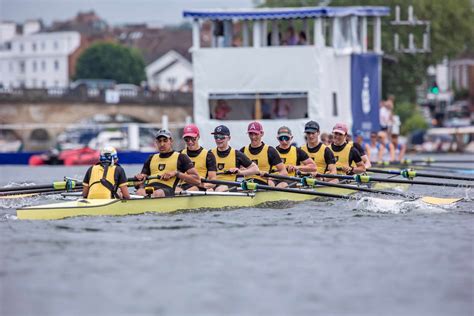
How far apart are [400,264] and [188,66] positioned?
128 meters

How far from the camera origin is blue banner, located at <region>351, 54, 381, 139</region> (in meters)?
36.9

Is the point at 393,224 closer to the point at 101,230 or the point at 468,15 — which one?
the point at 101,230

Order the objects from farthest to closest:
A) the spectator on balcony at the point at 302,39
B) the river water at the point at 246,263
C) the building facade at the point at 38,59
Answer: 1. the building facade at the point at 38,59
2. the spectator on balcony at the point at 302,39
3. the river water at the point at 246,263

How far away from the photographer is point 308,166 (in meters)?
→ 20.8

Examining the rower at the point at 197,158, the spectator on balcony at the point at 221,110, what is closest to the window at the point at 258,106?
the spectator on balcony at the point at 221,110

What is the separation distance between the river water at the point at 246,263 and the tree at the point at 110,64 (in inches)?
4269

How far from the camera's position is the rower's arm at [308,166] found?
20.8m

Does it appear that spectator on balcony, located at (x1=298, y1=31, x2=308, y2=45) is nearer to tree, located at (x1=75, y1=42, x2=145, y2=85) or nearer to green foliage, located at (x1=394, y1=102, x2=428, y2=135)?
green foliage, located at (x1=394, y1=102, x2=428, y2=135)

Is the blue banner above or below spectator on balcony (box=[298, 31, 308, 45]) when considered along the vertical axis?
below

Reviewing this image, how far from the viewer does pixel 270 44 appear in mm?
34906

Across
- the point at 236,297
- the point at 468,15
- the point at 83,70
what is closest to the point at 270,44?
the point at 236,297

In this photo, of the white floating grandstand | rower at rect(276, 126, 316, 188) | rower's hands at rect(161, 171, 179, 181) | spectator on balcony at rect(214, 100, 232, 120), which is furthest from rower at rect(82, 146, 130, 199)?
spectator on balcony at rect(214, 100, 232, 120)

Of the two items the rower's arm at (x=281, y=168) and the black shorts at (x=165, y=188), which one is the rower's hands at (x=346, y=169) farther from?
the black shorts at (x=165, y=188)

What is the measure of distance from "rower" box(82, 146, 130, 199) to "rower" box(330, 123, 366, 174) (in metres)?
5.85
